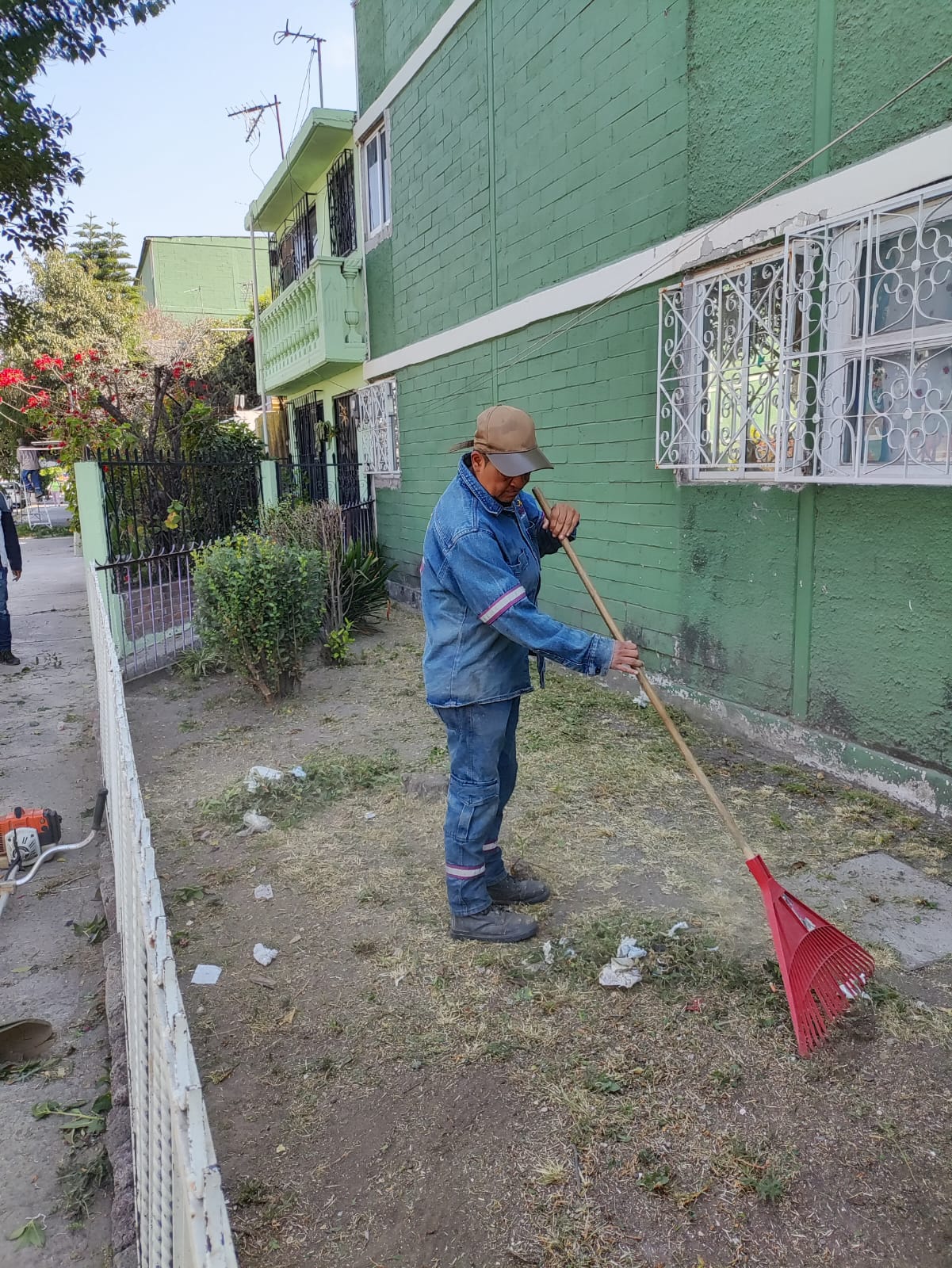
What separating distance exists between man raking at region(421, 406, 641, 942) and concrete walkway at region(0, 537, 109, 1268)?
137 centimetres

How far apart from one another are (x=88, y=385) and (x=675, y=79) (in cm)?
909

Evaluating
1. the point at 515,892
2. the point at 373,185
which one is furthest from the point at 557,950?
the point at 373,185

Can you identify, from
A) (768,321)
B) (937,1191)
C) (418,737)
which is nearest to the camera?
(937,1191)

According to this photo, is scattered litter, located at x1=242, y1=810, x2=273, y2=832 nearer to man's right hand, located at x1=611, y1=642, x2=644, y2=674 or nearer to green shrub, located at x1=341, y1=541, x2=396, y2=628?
man's right hand, located at x1=611, y1=642, x2=644, y2=674

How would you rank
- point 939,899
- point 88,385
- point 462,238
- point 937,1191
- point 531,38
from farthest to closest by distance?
point 88,385
point 462,238
point 531,38
point 939,899
point 937,1191

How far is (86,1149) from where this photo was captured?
8.01ft

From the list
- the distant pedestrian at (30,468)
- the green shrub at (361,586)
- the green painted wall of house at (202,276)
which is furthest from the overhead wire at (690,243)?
the green painted wall of house at (202,276)

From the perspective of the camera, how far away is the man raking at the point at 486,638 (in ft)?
9.30

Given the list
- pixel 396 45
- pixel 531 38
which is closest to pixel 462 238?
pixel 531 38

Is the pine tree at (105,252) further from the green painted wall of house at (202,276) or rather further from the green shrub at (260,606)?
the green shrub at (260,606)

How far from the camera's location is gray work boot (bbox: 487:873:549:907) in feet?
11.4

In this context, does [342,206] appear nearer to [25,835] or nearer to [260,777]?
[260,777]

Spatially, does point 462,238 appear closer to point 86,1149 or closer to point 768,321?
point 768,321

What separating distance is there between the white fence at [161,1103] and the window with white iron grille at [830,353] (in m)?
3.44
